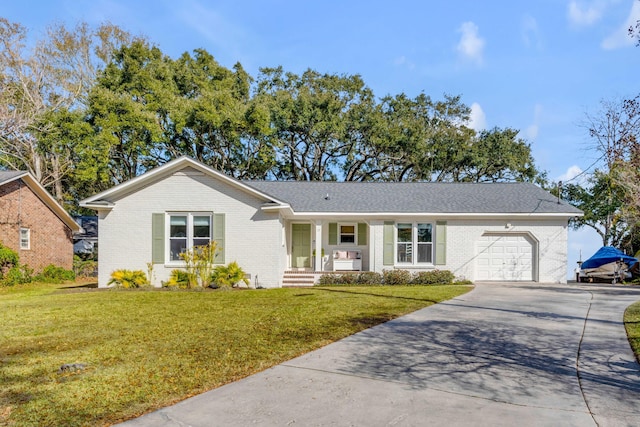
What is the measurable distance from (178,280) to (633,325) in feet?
44.9

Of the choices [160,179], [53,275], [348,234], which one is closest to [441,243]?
[348,234]

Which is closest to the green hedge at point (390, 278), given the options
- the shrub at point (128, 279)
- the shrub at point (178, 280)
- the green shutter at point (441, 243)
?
the green shutter at point (441, 243)

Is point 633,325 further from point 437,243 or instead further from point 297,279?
point 297,279

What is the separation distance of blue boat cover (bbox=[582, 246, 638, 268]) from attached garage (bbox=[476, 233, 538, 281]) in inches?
168

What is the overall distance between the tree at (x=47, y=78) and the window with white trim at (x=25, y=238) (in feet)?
19.6

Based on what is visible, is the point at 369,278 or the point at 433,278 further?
the point at 433,278

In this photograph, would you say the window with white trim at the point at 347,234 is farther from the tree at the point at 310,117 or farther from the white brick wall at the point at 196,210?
the tree at the point at 310,117

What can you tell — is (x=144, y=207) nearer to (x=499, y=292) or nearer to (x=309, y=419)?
(x=499, y=292)

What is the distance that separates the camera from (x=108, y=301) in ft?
41.8

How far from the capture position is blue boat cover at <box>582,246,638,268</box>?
811 inches

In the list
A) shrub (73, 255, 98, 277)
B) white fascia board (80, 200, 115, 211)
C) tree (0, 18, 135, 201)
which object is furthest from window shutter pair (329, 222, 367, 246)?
tree (0, 18, 135, 201)

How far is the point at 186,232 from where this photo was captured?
17.2 meters

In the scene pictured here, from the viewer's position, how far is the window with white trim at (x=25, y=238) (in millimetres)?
21547

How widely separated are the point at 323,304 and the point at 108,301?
6121 millimetres
